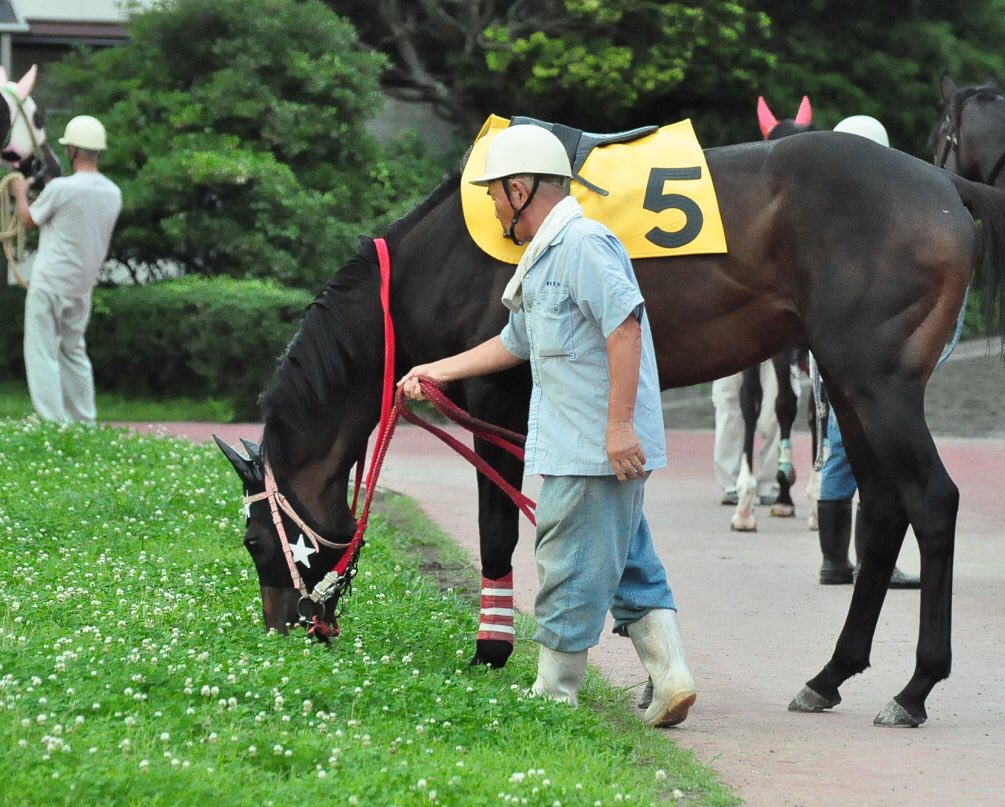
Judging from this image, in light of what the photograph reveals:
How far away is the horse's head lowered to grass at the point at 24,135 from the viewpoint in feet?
42.2

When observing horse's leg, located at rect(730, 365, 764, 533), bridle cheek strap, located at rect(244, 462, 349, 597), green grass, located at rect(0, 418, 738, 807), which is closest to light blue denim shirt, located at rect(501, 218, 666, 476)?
green grass, located at rect(0, 418, 738, 807)

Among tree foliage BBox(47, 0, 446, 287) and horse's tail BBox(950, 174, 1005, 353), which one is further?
tree foliage BBox(47, 0, 446, 287)

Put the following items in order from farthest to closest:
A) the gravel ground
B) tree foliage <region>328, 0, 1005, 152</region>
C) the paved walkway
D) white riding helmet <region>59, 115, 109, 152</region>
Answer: tree foliage <region>328, 0, 1005, 152</region> < the gravel ground < white riding helmet <region>59, 115, 109, 152</region> < the paved walkway

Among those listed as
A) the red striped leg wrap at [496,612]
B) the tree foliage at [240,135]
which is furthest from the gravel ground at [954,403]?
the red striped leg wrap at [496,612]

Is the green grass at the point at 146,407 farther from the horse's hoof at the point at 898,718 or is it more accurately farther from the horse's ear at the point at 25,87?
the horse's hoof at the point at 898,718

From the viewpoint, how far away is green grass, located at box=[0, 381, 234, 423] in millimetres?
16938

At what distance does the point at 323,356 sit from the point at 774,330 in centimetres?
166

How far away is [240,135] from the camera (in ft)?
62.3

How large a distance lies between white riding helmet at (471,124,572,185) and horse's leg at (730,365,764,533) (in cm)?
574

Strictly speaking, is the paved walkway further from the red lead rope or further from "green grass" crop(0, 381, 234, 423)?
"green grass" crop(0, 381, 234, 423)

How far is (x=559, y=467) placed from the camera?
521 cm

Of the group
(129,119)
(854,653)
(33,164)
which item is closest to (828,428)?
(854,653)

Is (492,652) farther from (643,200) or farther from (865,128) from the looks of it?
(865,128)

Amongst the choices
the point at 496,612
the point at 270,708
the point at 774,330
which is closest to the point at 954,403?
the point at 774,330
